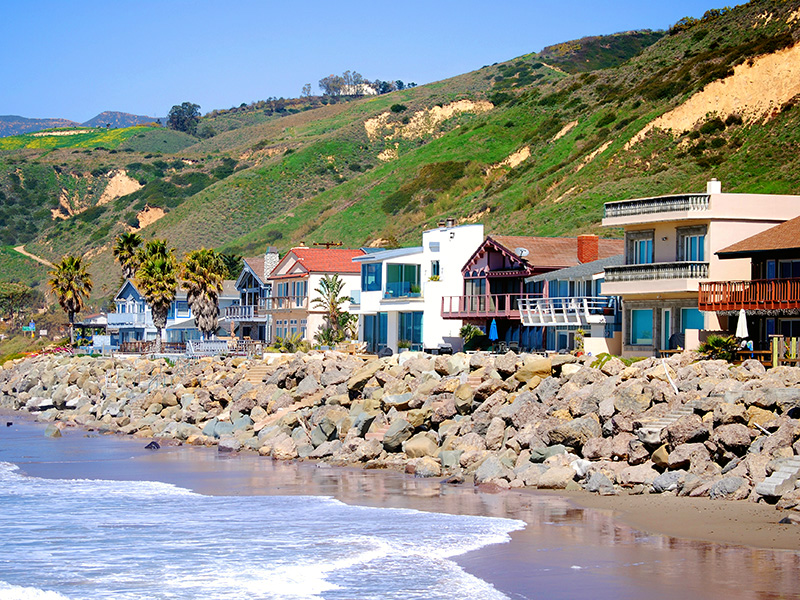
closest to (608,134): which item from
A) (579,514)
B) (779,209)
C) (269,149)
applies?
(779,209)

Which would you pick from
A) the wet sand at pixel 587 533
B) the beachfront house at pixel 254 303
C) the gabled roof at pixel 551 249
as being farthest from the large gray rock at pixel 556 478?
the beachfront house at pixel 254 303

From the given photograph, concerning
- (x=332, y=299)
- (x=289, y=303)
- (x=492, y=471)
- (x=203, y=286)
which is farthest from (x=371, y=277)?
(x=492, y=471)

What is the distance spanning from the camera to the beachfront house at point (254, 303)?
68.8m

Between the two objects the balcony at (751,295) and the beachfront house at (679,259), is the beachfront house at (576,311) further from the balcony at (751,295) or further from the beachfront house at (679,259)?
the balcony at (751,295)

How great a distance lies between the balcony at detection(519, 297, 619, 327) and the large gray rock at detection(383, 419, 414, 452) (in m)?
12.7

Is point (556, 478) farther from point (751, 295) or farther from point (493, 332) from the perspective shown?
point (493, 332)

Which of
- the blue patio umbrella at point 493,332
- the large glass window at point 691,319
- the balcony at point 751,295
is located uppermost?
the balcony at point 751,295

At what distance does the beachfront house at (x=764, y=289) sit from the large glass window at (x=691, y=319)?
4.82 feet

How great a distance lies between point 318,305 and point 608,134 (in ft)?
140

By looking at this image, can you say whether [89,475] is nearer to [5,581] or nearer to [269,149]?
[5,581]

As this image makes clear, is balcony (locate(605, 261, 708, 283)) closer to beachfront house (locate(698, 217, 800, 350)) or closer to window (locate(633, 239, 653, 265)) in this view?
window (locate(633, 239, 653, 265))

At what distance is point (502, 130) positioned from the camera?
130500 millimetres

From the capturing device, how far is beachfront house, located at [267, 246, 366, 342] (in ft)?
204

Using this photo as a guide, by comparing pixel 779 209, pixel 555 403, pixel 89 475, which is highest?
pixel 779 209
